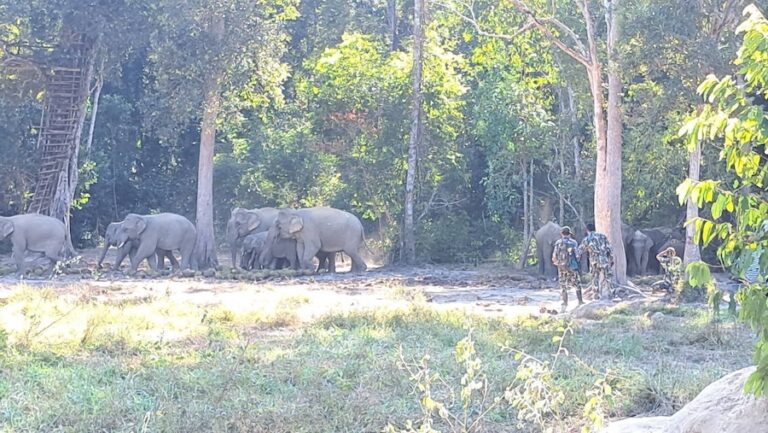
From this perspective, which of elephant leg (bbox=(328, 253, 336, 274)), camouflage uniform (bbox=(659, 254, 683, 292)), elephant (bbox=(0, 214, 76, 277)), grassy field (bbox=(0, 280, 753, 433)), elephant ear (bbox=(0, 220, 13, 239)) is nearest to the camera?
grassy field (bbox=(0, 280, 753, 433))

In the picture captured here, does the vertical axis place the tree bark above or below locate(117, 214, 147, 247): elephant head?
above

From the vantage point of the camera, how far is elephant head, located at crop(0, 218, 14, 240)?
2255 cm

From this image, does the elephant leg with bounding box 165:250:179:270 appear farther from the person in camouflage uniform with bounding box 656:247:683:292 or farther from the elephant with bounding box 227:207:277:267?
the person in camouflage uniform with bounding box 656:247:683:292

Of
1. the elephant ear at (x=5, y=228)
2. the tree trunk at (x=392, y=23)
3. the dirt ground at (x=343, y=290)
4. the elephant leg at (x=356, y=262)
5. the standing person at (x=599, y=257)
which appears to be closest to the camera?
the dirt ground at (x=343, y=290)

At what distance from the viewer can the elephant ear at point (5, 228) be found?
2255 centimetres

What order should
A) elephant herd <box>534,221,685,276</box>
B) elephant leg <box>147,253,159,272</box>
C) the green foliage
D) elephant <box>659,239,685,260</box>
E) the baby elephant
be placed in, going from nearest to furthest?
1. the green foliage
2. elephant leg <box>147,253,159,272</box>
3. elephant herd <box>534,221,685,276</box>
4. elephant <box>659,239,685,260</box>
5. the baby elephant

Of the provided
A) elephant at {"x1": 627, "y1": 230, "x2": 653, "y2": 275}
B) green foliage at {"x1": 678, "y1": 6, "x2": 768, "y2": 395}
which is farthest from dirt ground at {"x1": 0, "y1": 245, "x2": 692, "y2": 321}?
green foliage at {"x1": 678, "y1": 6, "x2": 768, "y2": 395}

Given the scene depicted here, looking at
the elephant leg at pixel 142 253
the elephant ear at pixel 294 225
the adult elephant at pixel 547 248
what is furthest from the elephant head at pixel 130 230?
the adult elephant at pixel 547 248

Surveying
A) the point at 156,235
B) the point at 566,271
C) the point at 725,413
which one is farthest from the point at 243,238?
the point at 725,413

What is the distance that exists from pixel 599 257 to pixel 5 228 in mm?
12854

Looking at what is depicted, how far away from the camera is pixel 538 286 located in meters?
20.7

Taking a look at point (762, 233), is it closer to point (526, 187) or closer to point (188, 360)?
point (188, 360)

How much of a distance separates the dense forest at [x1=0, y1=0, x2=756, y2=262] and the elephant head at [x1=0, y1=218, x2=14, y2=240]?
393 cm

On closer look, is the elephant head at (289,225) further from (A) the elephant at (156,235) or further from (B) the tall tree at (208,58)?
(A) the elephant at (156,235)
